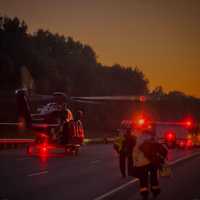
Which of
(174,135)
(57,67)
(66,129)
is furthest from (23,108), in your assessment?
(57,67)

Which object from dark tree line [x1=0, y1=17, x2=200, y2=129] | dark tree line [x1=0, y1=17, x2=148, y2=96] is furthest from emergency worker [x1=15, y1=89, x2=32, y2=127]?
dark tree line [x1=0, y1=17, x2=148, y2=96]

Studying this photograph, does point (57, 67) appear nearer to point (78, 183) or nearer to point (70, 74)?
point (70, 74)

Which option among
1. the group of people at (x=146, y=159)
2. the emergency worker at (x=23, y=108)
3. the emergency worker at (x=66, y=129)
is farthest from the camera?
the emergency worker at (x=66, y=129)

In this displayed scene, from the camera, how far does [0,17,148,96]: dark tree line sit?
3300 inches

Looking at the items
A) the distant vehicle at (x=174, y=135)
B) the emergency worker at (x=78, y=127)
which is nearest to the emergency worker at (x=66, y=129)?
the emergency worker at (x=78, y=127)

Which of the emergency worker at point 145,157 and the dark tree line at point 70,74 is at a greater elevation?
the dark tree line at point 70,74

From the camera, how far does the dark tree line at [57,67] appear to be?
83812 millimetres

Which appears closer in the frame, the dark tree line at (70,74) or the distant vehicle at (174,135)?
the distant vehicle at (174,135)

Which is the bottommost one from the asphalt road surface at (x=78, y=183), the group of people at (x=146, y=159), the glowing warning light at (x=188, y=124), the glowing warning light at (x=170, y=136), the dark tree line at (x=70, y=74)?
the asphalt road surface at (x=78, y=183)

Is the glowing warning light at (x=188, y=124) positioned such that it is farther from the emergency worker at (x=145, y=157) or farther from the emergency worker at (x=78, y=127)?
the emergency worker at (x=145, y=157)

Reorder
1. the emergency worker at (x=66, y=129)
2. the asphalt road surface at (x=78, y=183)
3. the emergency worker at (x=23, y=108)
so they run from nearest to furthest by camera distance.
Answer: the asphalt road surface at (x=78, y=183), the emergency worker at (x=23, y=108), the emergency worker at (x=66, y=129)

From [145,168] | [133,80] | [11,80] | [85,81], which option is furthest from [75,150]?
[133,80]

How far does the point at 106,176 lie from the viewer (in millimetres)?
22938

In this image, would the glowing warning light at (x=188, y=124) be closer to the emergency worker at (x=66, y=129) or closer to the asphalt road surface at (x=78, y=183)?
the emergency worker at (x=66, y=129)
